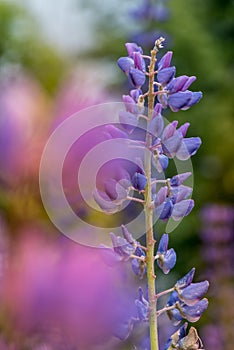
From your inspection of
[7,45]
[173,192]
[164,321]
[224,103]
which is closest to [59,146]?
[173,192]

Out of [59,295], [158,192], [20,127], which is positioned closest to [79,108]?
[20,127]

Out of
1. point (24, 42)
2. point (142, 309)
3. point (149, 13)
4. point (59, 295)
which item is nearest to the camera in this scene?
point (59, 295)

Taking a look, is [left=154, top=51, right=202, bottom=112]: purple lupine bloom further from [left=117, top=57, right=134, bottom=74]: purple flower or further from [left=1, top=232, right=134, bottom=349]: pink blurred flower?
[left=1, top=232, right=134, bottom=349]: pink blurred flower

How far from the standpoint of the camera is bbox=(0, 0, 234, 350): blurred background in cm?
37

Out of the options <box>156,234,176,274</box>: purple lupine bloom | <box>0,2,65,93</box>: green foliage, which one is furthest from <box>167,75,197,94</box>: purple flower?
<box>0,2,65,93</box>: green foliage

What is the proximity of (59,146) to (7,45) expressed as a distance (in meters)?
6.06

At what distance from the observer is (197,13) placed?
5.60m

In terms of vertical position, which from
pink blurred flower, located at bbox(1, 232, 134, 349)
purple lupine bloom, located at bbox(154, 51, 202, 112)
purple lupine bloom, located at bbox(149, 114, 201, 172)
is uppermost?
purple lupine bloom, located at bbox(154, 51, 202, 112)

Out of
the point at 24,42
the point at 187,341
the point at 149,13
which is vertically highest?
the point at 24,42

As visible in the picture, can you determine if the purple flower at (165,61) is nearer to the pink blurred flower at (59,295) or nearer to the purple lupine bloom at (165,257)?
the purple lupine bloom at (165,257)

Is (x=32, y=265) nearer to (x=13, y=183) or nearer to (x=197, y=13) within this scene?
(x=13, y=183)

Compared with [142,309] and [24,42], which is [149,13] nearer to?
[142,309]

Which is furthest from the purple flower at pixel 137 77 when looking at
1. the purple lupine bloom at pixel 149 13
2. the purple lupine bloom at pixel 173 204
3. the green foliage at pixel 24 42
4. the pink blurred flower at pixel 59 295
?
the green foliage at pixel 24 42

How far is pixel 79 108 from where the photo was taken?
46 cm
